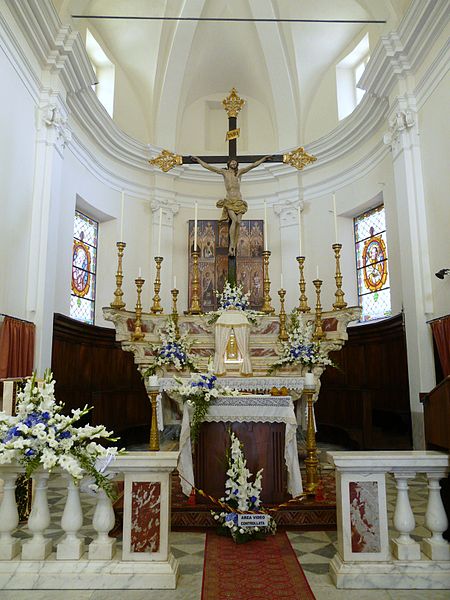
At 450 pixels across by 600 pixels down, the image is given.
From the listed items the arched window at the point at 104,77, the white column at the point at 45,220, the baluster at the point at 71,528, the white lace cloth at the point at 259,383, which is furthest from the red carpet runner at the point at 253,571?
the arched window at the point at 104,77

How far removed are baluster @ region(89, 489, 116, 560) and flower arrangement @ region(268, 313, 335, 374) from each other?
4457mm

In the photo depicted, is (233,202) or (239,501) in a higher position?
(233,202)

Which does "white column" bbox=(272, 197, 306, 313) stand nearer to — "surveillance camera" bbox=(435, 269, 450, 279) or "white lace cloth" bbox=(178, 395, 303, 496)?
"surveillance camera" bbox=(435, 269, 450, 279)

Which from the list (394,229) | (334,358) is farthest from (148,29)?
(334,358)

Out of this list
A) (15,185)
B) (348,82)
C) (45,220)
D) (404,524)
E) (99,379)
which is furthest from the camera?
(348,82)

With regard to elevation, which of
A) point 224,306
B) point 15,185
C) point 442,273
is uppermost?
point 15,185

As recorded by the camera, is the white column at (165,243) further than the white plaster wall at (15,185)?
Yes

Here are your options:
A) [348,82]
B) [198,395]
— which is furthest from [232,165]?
[198,395]

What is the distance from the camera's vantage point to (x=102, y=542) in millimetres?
3414

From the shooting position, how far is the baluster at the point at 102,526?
3383 millimetres

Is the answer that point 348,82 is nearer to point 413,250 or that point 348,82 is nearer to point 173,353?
point 413,250

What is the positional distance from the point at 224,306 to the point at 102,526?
5.36 m

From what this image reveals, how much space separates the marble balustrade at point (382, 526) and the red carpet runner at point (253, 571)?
34cm

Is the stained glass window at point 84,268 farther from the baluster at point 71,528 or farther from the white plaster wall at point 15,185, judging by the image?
the baluster at point 71,528
